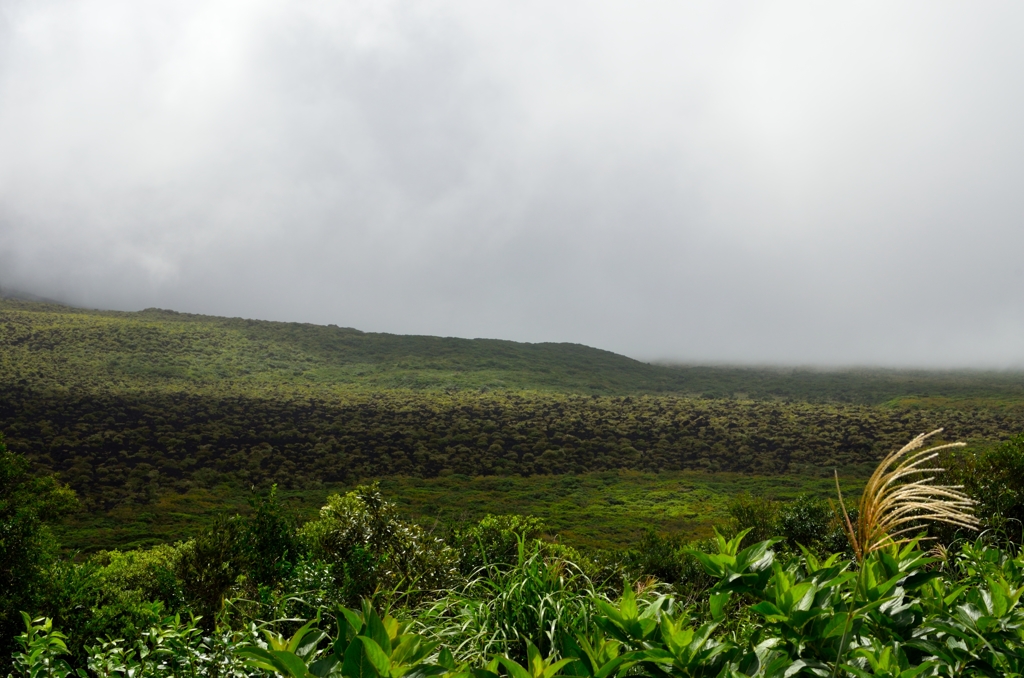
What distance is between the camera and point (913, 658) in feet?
5.41

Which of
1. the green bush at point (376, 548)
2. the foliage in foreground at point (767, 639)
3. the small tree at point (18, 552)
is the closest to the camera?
the foliage in foreground at point (767, 639)

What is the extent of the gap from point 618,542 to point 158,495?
74.4 feet

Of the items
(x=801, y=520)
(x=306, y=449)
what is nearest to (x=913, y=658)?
(x=801, y=520)

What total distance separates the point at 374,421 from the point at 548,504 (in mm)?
22823

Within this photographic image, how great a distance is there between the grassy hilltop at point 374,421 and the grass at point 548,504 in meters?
0.25

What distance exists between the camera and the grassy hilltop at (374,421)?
33.9 metres

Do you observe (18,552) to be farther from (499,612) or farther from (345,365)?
(345,365)

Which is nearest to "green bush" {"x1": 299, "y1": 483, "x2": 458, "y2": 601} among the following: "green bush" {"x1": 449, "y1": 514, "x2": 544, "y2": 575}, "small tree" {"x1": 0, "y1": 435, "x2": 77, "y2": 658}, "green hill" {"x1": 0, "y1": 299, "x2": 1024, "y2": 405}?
"green bush" {"x1": 449, "y1": 514, "x2": 544, "y2": 575}

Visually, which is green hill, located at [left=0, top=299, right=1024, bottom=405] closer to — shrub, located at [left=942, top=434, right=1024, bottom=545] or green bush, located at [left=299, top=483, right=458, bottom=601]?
green bush, located at [left=299, top=483, right=458, bottom=601]

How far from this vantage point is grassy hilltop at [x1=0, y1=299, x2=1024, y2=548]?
33.9 meters

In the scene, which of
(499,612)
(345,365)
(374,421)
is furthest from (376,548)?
(345,365)

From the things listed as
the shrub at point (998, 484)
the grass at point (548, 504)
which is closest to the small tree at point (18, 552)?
the shrub at point (998, 484)

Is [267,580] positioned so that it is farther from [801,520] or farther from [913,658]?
[801,520]

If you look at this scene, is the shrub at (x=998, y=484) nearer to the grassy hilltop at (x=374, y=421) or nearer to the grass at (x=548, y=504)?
the grass at (x=548, y=504)
